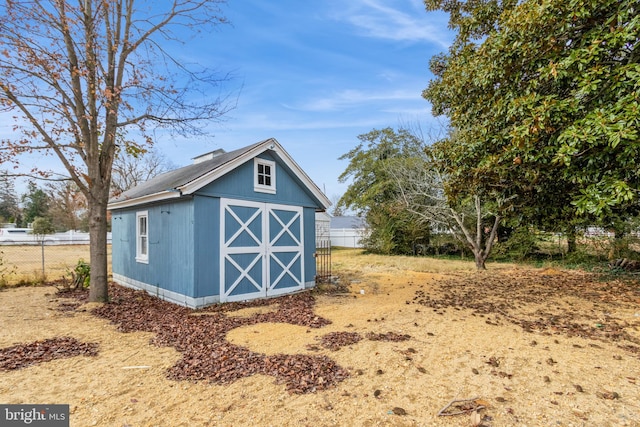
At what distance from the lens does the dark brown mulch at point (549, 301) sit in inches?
210

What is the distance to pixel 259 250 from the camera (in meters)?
7.92

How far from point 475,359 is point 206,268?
5299 mm

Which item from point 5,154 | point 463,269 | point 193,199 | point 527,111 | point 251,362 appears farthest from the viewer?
point 463,269

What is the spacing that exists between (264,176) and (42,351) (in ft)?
17.4

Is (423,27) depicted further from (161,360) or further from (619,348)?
(161,360)

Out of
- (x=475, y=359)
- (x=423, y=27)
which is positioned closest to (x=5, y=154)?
(x=475, y=359)

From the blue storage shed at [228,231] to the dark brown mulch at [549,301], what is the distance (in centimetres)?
356

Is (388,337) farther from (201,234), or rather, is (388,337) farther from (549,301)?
(549,301)

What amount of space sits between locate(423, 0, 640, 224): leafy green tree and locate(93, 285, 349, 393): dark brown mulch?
4.73m

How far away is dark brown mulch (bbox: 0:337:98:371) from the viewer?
13.1ft

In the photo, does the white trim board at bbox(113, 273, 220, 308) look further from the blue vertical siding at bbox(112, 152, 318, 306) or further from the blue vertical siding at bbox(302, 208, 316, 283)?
the blue vertical siding at bbox(302, 208, 316, 283)

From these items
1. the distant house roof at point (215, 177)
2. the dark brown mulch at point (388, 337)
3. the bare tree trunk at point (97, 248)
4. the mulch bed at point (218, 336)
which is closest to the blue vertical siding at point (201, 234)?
the distant house roof at point (215, 177)

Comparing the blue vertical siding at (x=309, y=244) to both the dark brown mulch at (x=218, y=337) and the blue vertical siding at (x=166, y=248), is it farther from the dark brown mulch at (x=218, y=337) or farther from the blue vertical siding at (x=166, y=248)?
the blue vertical siding at (x=166, y=248)

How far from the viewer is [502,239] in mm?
16859
